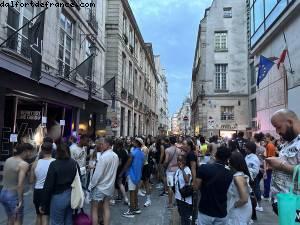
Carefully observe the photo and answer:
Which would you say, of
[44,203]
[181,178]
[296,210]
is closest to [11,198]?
[44,203]

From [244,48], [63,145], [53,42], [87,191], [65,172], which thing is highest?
[244,48]

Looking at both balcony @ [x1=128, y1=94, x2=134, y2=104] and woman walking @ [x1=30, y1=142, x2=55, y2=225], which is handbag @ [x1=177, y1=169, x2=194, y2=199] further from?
balcony @ [x1=128, y1=94, x2=134, y2=104]

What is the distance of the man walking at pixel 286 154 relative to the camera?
285 centimetres

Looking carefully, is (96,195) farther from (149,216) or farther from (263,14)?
(263,14)

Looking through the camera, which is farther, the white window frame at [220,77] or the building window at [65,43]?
the white window frame at [220,77]

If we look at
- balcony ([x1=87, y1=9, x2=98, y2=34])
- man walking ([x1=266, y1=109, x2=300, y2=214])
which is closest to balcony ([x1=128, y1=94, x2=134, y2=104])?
balcony ([x1=87, y1=9, x2=98, y2=34])

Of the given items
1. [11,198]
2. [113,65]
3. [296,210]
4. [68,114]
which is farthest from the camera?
[113,65]

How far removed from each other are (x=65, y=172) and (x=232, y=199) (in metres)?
2.35

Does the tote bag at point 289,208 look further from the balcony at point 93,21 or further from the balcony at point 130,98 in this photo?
the balcony at point 130,98

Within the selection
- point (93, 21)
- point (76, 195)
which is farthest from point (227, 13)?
point (76, 195)

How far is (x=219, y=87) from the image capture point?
39125 millimetres

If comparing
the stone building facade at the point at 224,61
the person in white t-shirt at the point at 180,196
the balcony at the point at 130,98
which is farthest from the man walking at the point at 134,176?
the stone building facade at the point at 224,61

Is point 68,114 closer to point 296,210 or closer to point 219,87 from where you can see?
point 296,210

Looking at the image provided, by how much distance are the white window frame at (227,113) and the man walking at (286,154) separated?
35417 millimetres
